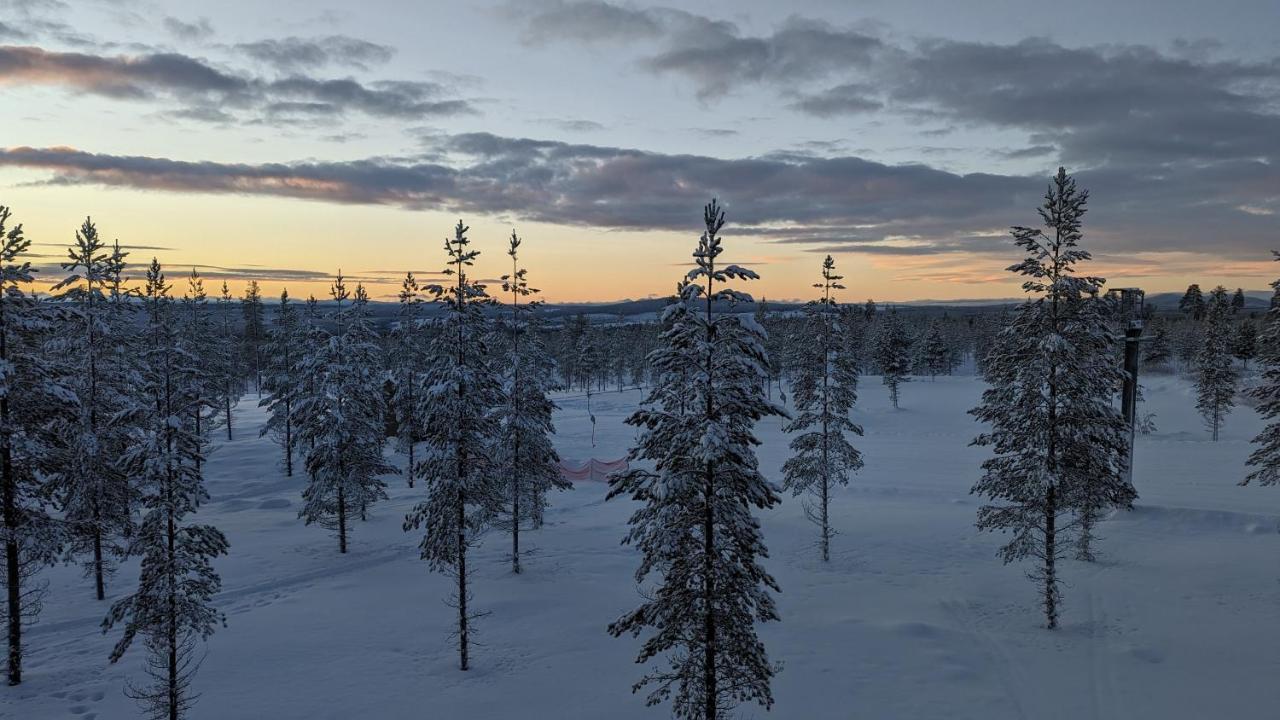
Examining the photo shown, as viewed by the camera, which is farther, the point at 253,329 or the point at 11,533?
the point at 253,329

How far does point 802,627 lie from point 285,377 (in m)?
39.7

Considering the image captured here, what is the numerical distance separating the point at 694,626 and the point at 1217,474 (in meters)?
46.6

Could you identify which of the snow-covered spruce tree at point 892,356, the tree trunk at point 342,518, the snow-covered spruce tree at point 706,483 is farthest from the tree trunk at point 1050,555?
the snow-covered spruce tree at point 892,356

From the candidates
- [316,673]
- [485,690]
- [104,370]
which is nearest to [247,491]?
[104,370]

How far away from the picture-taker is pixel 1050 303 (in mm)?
19391

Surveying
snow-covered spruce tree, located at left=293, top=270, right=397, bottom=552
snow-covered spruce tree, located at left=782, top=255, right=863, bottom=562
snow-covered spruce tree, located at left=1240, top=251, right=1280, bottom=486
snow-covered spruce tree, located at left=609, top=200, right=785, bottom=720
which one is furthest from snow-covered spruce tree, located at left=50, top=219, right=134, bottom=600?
snow-covered spruce tree, located at left=1240, top=251, right=1280, bottom=486

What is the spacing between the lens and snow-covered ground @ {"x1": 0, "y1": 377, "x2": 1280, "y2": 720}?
17.3 m

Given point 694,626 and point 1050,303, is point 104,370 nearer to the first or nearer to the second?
point 694,626

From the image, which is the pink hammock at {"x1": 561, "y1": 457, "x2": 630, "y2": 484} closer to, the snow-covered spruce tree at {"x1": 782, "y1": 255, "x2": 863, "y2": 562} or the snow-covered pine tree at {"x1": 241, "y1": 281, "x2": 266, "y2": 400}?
the snow-covered spruce tree at {"x1": 782, "y1": 255, "x2": 863, "y2": 562}

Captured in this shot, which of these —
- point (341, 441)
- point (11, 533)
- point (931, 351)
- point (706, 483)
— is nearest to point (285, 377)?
point (341, 441)

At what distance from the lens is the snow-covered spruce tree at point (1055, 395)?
19.0 meters

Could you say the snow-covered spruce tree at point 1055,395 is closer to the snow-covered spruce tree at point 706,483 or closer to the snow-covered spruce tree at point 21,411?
the snow-covered spruce tree at point 706,483

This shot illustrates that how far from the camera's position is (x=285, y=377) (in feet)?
155

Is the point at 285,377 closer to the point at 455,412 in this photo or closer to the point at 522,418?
the point at 522,418
